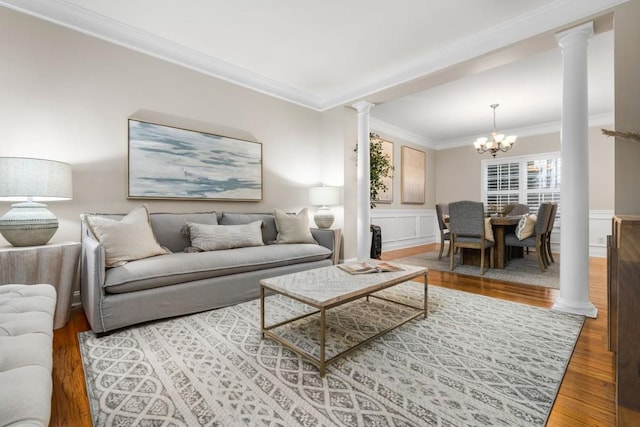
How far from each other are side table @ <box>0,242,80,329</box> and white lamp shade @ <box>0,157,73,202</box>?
14.6 inches

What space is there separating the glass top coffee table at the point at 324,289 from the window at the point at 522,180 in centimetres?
454

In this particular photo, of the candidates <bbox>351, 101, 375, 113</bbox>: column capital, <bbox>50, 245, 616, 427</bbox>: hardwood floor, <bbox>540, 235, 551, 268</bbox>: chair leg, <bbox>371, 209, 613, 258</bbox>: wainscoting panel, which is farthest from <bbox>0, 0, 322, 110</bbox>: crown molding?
<bbox>540, 235, 551, 268</bbox>: chair leg

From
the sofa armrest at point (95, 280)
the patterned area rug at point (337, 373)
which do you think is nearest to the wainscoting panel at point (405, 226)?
the patterned area rug at point (337, 373)

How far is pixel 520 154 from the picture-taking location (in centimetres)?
611

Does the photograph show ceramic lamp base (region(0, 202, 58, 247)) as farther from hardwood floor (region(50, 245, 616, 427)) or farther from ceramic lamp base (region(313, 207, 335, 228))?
ceramic lamp base (region(313, 207, 335, 228))

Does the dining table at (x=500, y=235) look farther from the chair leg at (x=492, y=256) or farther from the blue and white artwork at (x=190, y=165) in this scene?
the blue and white artwork at (x=190, y=165)

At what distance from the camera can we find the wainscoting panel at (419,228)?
16.8 feet

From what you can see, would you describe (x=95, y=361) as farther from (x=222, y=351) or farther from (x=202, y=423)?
(x=202, y=423)

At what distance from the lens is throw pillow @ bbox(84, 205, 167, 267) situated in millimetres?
2148

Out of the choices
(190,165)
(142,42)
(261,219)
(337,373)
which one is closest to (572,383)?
(337,373)

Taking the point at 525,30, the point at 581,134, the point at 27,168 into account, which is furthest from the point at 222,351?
the point at 525,30

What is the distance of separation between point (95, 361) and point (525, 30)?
4062mm

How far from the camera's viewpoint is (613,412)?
1243 millimetres

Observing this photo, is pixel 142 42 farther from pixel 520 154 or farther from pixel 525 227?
pixel 520 154
